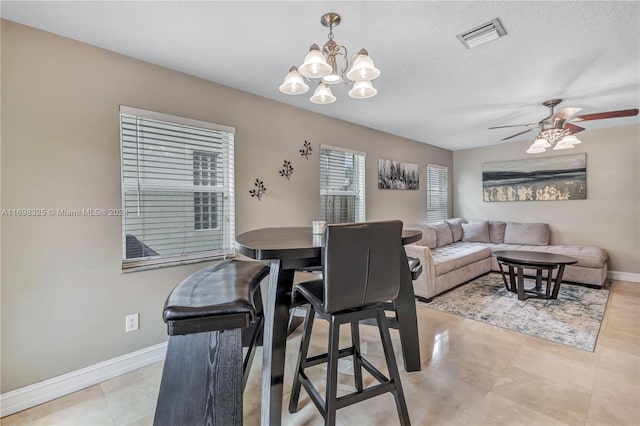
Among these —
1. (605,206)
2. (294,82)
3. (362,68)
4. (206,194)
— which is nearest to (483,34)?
(362,68)

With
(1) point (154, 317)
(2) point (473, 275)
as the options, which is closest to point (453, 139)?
(2) point (473, 275)

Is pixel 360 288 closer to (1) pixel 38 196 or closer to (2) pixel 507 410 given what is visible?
(2) pixel 507 410

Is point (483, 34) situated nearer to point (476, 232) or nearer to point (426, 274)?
point (426, 274)

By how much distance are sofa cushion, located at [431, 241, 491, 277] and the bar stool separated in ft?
9.19

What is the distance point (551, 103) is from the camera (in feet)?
10.3

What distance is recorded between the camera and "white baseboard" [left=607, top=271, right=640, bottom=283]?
13.9 feet

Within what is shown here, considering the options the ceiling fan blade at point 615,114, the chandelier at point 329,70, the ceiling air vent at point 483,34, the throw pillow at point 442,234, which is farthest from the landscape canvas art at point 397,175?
the chandelier at point 329,70

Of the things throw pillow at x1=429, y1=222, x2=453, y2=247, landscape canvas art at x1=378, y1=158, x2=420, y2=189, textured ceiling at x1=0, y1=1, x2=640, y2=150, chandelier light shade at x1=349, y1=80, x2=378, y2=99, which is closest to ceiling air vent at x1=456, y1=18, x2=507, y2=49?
textured ceiling at x1=0, y1=1, x2=640, y2=150

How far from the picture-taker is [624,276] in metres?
4.31

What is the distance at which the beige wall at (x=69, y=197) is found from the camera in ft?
5.75

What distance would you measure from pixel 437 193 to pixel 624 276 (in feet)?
9.69

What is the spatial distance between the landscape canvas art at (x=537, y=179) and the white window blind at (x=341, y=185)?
3066 mm

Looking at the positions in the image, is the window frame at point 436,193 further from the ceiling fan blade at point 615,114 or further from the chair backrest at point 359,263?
the chair backrest at point 359,263

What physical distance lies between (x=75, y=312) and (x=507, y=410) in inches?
110
